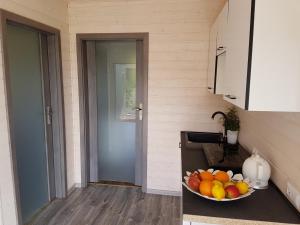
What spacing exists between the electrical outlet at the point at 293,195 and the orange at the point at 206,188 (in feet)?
1.40

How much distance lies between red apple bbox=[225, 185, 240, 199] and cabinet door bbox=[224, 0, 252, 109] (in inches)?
18.2

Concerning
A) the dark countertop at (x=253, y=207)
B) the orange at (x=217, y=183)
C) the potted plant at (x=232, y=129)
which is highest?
the potted plant at (x=232, y=129)

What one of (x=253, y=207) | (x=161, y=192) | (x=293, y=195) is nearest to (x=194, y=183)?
(x=253, y=207)

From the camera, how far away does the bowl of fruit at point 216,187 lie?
1.26 m

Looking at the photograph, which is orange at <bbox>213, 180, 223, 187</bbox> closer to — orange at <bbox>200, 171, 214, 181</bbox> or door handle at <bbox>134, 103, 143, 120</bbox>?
orange at <bbox>200, 171, 214, 181</bbox>

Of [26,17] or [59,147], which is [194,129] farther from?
[26,17]

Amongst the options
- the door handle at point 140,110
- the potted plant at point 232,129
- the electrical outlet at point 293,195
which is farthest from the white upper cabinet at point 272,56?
the door handle at point 140,110

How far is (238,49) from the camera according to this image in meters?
1.28

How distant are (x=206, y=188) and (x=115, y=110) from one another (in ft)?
7.13

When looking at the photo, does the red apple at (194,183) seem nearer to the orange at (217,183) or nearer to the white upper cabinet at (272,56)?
the orange at (217,183)

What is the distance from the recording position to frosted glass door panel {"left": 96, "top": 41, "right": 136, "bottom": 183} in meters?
3.14

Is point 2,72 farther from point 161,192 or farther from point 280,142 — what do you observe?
point 161,192

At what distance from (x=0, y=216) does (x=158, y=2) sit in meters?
2.72

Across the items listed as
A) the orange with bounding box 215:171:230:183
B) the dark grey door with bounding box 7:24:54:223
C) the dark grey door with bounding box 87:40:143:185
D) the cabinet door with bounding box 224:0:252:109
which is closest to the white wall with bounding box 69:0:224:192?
the dark grey door with bounding box 87:40:143:185
